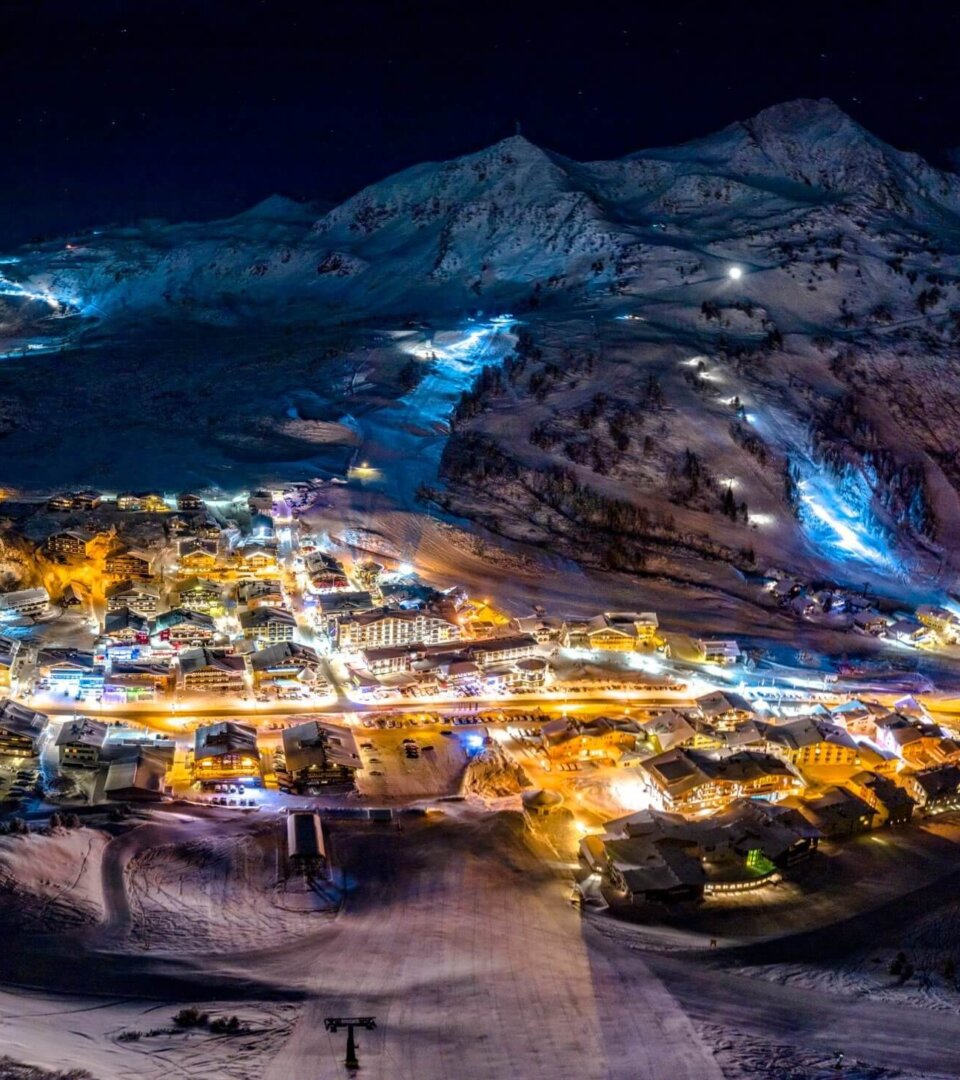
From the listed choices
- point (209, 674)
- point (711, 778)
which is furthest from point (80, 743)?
point (711, 778)

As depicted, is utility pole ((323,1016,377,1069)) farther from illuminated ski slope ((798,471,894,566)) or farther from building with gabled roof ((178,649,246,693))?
illuminated ski slope ((798,471,894,566))

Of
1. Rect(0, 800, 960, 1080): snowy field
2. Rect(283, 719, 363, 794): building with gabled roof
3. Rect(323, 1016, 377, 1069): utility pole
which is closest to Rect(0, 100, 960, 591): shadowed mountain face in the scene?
Rect(283, 719, 363, 794): building with gabled roof

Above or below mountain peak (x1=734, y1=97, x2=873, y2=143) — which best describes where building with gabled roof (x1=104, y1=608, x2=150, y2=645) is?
below

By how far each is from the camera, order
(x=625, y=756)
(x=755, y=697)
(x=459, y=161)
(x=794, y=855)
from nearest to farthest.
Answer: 1. (x=794, y=855)
2. (x=625, y=756)
3. (x=755, y=697)
4. (x=459, y=161)

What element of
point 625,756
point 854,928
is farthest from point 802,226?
point 854,928

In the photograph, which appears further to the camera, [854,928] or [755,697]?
[755,697]

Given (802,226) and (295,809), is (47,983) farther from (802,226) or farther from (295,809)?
(802,226)
